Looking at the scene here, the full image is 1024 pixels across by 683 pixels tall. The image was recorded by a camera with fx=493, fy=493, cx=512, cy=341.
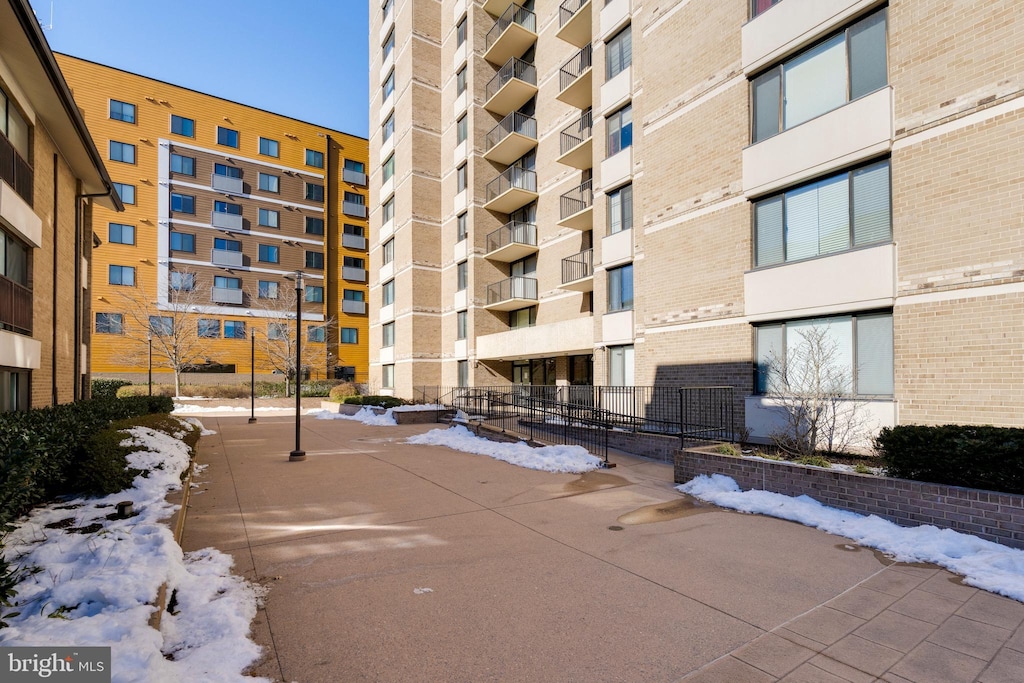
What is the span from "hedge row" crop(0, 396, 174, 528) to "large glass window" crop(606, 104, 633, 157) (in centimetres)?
1696

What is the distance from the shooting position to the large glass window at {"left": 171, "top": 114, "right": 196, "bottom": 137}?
130 feet

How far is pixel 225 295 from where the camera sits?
131 ft

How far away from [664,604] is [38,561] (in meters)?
5.47

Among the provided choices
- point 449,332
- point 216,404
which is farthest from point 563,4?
point 216,404

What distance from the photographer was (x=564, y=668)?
3.40m

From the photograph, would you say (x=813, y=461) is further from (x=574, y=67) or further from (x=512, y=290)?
(x=574, y=67)

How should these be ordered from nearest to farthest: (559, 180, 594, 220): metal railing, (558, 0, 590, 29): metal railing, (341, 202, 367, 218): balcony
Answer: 1. (559, 180, 594, 220): metal railing
2. (558, 0, 590, 29): metal railing
3. (341, 202, 367, 218): balcony

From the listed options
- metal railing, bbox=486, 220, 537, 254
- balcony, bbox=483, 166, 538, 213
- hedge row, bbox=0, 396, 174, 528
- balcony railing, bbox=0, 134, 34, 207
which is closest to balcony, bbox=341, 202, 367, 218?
balcony, bbox=483, 166, 538, 213

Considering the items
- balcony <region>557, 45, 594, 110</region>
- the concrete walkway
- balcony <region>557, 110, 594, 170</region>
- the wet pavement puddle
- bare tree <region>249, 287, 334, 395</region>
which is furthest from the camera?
bare tree <region>249, 287, 334, 395</region>

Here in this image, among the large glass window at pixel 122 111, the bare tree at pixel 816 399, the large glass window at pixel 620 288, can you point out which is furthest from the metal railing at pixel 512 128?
the large glass window at pixel 122 111

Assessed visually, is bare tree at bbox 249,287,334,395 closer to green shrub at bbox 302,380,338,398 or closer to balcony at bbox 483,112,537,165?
green shrub at bbox 302,380,338,398

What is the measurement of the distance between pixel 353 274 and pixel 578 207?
2998 centimetres

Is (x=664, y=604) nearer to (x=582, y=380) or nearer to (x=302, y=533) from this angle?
(x=302, y=533)

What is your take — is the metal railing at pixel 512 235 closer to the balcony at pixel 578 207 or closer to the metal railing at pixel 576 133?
the balcony at pixel 578 207
